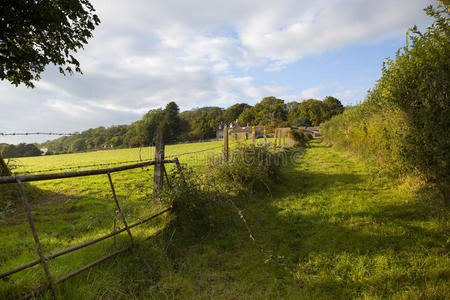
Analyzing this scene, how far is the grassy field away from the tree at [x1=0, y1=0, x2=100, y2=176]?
4.62m

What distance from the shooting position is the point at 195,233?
161 inches

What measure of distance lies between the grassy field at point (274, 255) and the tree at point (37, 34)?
462cm

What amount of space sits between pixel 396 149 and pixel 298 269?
4117mm

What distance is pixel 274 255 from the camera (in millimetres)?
3564

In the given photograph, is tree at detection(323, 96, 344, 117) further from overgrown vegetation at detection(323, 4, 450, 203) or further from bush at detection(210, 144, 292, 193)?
overgrown vegetation at detection(323, 4, 450, 203)

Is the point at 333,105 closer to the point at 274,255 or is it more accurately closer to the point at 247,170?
the point at 247,170

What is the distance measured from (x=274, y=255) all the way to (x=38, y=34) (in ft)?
28.0

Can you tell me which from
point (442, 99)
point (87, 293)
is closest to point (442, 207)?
point (442, 99)

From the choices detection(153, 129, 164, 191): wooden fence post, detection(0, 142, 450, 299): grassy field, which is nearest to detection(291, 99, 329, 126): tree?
detection(0, 142, 450, 299): grassy field

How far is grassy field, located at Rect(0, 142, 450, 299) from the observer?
2.68 m

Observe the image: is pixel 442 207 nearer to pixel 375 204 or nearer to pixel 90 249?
pixel 375 204

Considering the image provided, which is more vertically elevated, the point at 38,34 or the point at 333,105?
the point at 333,105

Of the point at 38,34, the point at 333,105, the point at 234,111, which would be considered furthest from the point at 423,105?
the point at 234,111

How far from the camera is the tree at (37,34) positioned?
5.32 meters
